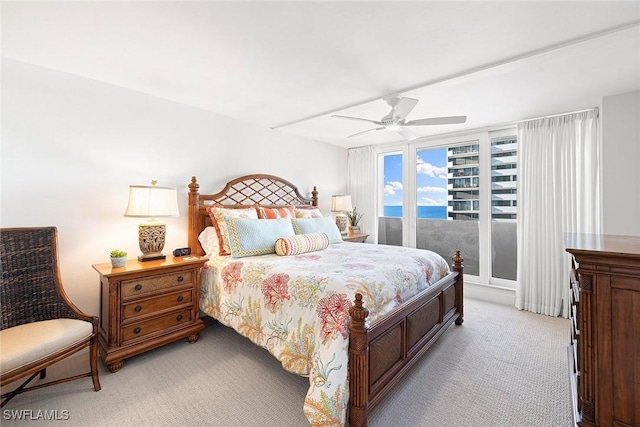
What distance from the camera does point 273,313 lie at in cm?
212

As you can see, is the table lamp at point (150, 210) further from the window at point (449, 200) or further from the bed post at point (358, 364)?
the window at point (449, 200)

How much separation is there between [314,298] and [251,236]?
1242mm

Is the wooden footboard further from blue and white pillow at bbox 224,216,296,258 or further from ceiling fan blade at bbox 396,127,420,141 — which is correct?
ceiling fan blade at bbox 396,127,420,141

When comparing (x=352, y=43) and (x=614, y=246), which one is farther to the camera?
(x=352, y=43)

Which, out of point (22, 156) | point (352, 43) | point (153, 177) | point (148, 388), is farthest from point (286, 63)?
point (148, 388)

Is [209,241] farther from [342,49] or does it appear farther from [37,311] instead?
[342,49]

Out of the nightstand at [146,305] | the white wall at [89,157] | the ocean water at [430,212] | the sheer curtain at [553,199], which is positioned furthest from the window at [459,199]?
the nightstand at [146,305]

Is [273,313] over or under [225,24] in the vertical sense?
under

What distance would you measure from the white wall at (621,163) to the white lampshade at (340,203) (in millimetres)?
3147

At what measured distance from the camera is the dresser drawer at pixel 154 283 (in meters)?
2.33

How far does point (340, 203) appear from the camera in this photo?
486 cm

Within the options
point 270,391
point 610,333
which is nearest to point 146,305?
point 270,391

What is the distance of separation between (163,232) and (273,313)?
A: 1460 millimetres

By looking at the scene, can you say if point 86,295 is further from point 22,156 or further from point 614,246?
point 614,246
